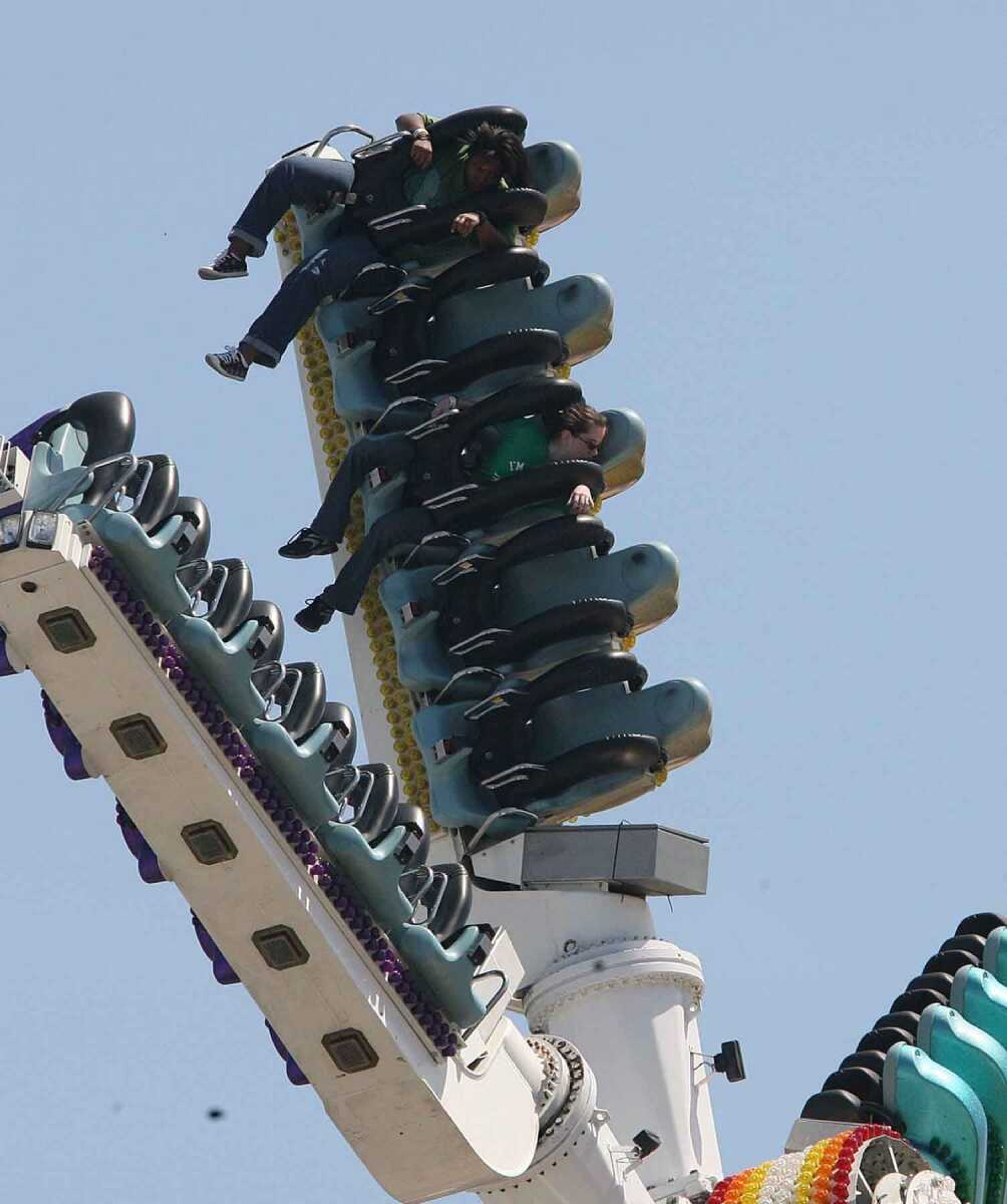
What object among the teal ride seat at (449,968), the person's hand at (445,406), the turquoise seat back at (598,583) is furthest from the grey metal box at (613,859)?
the teal ride seat at (449,968)

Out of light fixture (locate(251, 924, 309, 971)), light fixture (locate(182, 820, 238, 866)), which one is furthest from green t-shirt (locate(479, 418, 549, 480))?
light fixture (locate(182, 820, 238, 866))

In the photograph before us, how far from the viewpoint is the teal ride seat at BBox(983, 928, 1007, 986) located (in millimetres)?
47281

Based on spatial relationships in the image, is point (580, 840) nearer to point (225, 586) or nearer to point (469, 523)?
point (469, 523)

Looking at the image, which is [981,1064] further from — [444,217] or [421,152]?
[421,152]

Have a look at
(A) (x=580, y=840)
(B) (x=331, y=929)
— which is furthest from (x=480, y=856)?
(B) (x=331, y=929)

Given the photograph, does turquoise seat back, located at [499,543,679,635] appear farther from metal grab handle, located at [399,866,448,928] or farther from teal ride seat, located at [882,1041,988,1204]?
metal grab handle, located at [399,866,448,928]

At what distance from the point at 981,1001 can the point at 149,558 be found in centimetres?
1448

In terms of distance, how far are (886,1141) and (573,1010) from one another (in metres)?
4.05

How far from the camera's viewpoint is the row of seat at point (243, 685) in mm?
35312

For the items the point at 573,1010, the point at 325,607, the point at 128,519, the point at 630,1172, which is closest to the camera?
the point at 128,519

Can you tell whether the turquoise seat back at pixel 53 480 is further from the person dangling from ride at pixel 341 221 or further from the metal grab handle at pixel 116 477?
the person dangling from ride at pixel 341 221

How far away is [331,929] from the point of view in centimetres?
3638

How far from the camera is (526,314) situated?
4816cm

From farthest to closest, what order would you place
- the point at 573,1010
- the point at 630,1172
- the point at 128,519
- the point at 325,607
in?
the point at 325,607 → the point at 573,1010 → the point at 630,1172 → the point at 128,519
